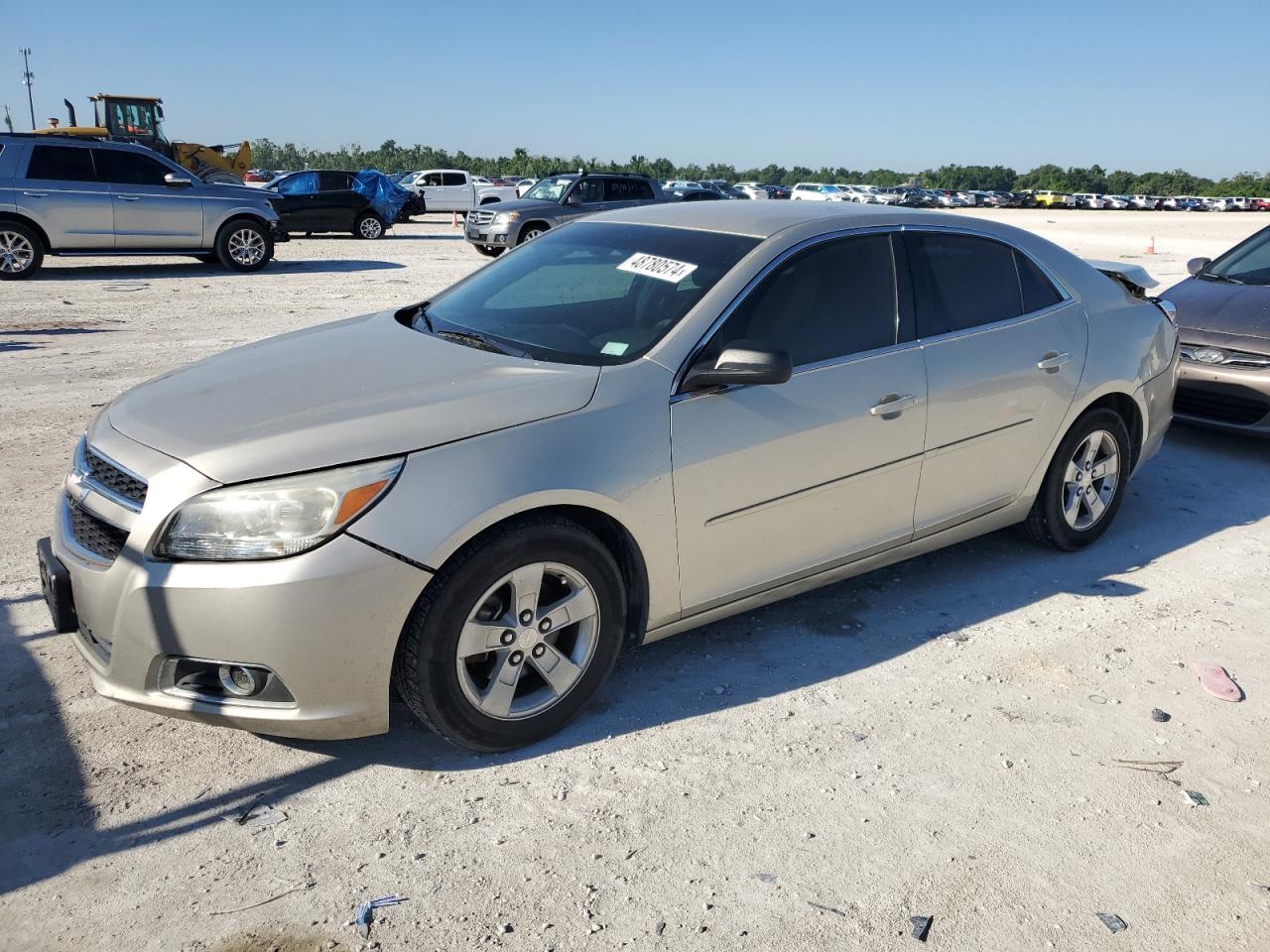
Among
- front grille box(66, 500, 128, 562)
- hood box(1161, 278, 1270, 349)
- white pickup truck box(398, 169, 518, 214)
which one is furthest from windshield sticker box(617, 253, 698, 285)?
white pickup truck box(398, 169, 518, 214)

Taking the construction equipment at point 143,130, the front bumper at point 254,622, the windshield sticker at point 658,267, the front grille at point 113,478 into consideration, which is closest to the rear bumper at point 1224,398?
the windshield sticker at point 658,267

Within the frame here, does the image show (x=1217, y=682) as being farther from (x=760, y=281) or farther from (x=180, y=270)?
(x=180, y=270)

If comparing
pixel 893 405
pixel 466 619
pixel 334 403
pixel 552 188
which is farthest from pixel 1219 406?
pixel 552 188

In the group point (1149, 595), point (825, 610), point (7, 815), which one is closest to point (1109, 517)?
point (1149, 595)

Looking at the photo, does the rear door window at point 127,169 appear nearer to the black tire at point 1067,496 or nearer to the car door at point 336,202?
the car door at point 336,202

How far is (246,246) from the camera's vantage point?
15.8 metres

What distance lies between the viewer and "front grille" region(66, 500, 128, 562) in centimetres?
301

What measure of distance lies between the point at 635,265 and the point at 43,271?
1402 cm

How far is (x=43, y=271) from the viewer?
15.0 meters

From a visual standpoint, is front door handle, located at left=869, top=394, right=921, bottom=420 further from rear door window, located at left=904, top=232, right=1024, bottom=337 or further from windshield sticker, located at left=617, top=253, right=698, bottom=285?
windshield sticker, located at left=617, top=253, right=698, bottom=285

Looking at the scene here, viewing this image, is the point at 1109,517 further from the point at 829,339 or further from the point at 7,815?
the point at 7,815

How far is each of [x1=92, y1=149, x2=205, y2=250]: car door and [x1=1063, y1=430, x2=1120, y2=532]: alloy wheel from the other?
1366 centimetres

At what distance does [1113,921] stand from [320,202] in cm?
2316

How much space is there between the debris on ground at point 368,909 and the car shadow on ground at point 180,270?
508 inches
